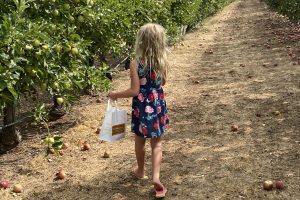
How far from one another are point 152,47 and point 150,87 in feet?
1.40

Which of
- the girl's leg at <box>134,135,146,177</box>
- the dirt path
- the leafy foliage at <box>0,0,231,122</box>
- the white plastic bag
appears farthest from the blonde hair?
the dirt path

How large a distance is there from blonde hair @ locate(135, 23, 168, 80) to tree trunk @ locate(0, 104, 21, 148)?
2.60 meters

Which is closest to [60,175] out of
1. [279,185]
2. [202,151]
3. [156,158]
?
[156,158]

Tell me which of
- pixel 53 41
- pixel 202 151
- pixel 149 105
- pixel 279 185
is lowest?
pixel 202 151

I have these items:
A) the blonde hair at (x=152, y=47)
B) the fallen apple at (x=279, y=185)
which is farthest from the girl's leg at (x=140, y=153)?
the fallen apple at (x=279, y=185)

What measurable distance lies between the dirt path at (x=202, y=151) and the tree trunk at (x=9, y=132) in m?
0.14

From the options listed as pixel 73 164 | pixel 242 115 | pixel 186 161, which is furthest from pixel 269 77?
pixel 73 164

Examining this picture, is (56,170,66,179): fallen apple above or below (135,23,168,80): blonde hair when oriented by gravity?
below

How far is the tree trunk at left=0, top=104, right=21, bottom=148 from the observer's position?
607 cm

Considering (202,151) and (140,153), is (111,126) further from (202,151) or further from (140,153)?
(202,151)

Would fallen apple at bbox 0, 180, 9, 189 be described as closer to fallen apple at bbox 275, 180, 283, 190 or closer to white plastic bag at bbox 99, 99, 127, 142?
white plastic bag at bbox 99, 99, 127, 142

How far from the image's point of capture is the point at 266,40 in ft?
53.9

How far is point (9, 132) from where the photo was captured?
620cm

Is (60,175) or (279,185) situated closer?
(279,185)
